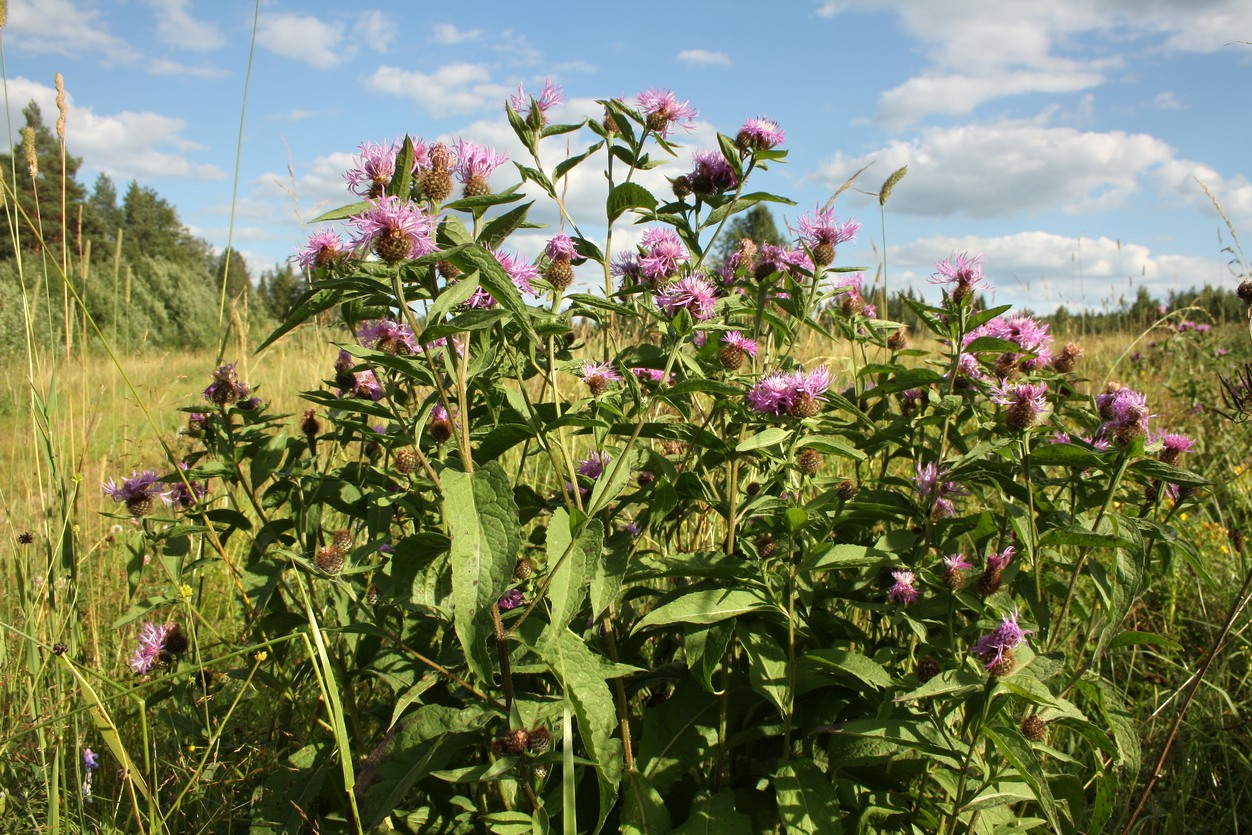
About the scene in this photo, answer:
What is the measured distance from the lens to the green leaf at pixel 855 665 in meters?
1.61

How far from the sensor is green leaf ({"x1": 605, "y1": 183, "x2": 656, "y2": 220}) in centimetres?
188

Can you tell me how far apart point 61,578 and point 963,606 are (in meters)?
2.67

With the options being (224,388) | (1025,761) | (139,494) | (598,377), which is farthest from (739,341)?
(139,494)

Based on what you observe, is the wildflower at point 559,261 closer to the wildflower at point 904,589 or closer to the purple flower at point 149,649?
the wildflower at point 904,589

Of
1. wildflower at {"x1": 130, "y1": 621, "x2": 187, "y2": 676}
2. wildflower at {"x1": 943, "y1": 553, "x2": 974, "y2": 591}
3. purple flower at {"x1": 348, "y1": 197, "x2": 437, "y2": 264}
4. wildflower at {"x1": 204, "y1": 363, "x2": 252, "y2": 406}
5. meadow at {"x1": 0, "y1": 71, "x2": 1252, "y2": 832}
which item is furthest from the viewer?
wildflower at {"x1": 130, "y1": 621, "x2": 187, "y2": 676}

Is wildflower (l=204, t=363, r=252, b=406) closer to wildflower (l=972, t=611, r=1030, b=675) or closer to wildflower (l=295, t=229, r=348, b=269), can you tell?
wildflower (l=295, t=229, r=348, b=269)

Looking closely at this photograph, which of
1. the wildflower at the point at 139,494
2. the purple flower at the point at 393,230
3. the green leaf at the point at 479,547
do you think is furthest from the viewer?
the wildflower at the point at 139,494

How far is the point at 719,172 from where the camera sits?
216cm

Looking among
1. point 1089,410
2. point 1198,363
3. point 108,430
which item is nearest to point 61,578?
point 1089,410

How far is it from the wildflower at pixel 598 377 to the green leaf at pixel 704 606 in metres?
0.57

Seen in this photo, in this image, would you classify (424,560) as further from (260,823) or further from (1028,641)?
(1028,641)

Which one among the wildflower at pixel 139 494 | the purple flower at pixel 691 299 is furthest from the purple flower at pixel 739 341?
the wildflower at pixel 139 494

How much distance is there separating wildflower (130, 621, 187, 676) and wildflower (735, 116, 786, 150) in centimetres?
205

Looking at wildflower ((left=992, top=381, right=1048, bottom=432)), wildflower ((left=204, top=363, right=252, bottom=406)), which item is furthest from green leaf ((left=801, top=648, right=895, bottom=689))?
wildflower ((left=204, top=363, right=252, bottom=406))
